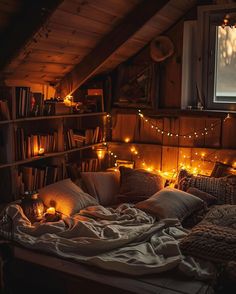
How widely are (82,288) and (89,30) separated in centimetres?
215

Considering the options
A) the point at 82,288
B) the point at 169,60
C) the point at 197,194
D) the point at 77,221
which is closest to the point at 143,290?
the point at 82,288

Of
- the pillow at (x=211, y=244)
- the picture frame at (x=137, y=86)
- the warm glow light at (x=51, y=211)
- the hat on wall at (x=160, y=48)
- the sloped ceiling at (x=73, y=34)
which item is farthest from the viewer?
the picture frame at (x=137, y=86)

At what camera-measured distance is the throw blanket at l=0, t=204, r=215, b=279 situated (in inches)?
96.1

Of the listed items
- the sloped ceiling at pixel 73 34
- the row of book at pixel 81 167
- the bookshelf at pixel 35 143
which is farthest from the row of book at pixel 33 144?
the sloped ceiling at pixel 73 34

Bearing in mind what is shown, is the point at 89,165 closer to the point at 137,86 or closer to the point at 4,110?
the point at 137,86

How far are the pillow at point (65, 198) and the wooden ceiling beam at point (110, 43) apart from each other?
1058 mm

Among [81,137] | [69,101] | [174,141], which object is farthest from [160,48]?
[81,137]

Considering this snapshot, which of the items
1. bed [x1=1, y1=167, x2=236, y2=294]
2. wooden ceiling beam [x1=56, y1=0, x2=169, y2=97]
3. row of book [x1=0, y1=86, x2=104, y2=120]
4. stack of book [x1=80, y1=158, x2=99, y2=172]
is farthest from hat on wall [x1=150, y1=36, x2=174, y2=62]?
bed [x1=1, y1=167, x2=236, y2=294]

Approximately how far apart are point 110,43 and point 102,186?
1.33 metres

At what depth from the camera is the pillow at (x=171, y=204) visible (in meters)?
3.27

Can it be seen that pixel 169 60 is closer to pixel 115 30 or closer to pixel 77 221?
pixel 115 30

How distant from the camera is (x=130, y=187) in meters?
3.80

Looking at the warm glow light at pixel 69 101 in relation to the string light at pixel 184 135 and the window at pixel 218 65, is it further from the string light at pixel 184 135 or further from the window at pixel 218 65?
the window at pixel 218 65

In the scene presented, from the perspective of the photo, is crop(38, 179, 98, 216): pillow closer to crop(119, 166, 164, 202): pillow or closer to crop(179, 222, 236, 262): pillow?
crop(119, 166, 164, 202): pillow
